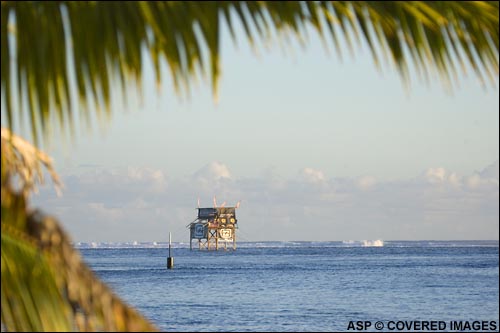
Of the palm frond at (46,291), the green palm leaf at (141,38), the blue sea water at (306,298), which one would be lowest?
the blue sea water at (306,298)

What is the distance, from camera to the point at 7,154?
2.84m

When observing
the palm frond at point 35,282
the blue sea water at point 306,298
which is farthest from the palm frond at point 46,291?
the blue sea water at point 306,298

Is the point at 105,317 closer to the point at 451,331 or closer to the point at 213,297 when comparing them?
the point at 451,331

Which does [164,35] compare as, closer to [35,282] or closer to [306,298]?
[35,282]

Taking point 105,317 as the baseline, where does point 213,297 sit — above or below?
below

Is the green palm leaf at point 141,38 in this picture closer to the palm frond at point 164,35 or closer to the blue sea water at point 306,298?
the palm frond at point 164,35

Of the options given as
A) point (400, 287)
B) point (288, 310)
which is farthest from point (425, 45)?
point (400, 287)

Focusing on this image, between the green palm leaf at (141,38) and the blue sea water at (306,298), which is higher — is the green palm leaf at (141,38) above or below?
above

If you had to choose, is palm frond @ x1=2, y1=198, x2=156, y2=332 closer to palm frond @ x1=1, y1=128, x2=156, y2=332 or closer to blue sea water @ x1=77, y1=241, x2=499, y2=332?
palm frond @ x1=1, y1=128, x2=156, y2=332

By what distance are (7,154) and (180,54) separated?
92 centimetres

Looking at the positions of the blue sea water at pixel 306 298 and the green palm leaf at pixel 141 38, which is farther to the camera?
the blue sea water at pixel 306 298

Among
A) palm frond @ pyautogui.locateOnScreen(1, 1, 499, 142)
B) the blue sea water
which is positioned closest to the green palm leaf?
palm frond @ pyautogui.locateOnScreen(1, 1, 499, 142)

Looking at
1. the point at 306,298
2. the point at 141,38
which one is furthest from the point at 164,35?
the point at 306,298

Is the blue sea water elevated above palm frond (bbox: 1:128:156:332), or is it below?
below
